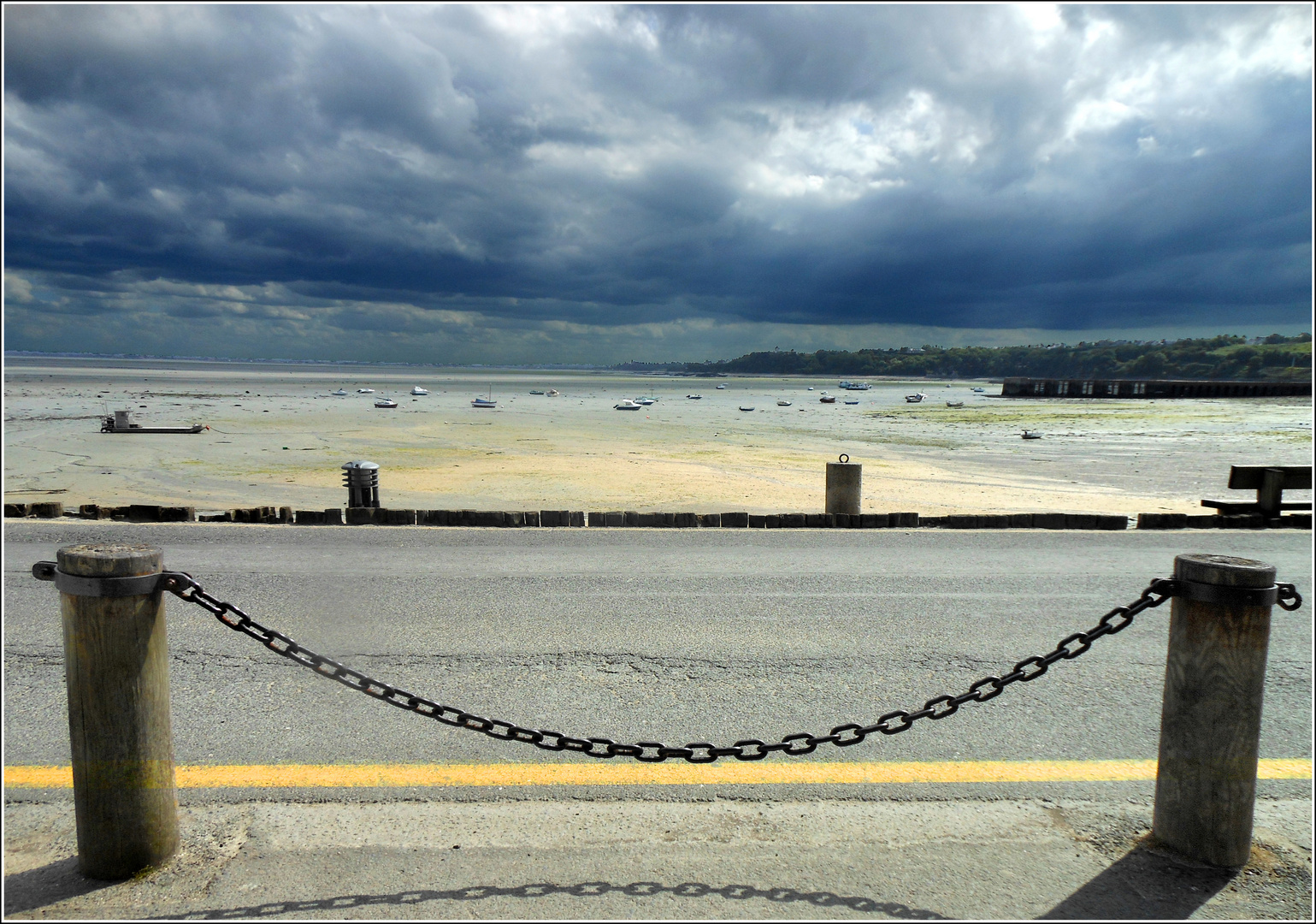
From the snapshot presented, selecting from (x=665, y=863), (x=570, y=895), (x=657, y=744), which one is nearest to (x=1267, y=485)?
(x=657, y=744)

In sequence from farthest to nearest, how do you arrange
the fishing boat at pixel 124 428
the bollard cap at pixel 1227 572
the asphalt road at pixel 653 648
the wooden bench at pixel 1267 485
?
the fishing boat at pixel 124 428 → the wooden bench at pixel 1267 485 → the asphalt road at pixel 653 648 → the bollard cap at pixel 1227 572

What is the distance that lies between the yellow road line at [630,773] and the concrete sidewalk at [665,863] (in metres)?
0.18

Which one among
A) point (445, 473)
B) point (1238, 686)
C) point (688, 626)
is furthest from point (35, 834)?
point (445, 473)

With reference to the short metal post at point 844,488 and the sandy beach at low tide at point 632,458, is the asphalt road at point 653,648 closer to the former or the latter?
the short metal post at point 844,488

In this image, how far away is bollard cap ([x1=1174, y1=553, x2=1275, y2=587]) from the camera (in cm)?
260

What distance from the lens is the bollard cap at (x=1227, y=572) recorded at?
2596mm

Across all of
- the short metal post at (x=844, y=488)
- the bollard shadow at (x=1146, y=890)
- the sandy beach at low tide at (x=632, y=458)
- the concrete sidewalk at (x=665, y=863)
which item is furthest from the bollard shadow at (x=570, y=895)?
the sandy beach at low tide at (x=632, y=458)

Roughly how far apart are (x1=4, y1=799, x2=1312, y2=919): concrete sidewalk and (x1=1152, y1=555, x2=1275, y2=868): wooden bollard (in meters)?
0.16

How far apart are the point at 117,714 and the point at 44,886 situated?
0.64 metres

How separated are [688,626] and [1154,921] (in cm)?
328

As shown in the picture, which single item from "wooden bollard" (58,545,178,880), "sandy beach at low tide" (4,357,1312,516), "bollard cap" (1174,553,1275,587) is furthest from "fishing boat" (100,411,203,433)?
"bollard cap" (1174,553,1275,587)

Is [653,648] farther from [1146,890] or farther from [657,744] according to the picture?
[1146,890]

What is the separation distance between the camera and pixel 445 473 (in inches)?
709

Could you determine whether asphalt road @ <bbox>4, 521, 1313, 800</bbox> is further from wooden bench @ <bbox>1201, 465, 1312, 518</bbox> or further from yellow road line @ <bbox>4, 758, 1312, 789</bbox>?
wooden bench @ <bbox>1201, 465, 1312, 518</bbox>
